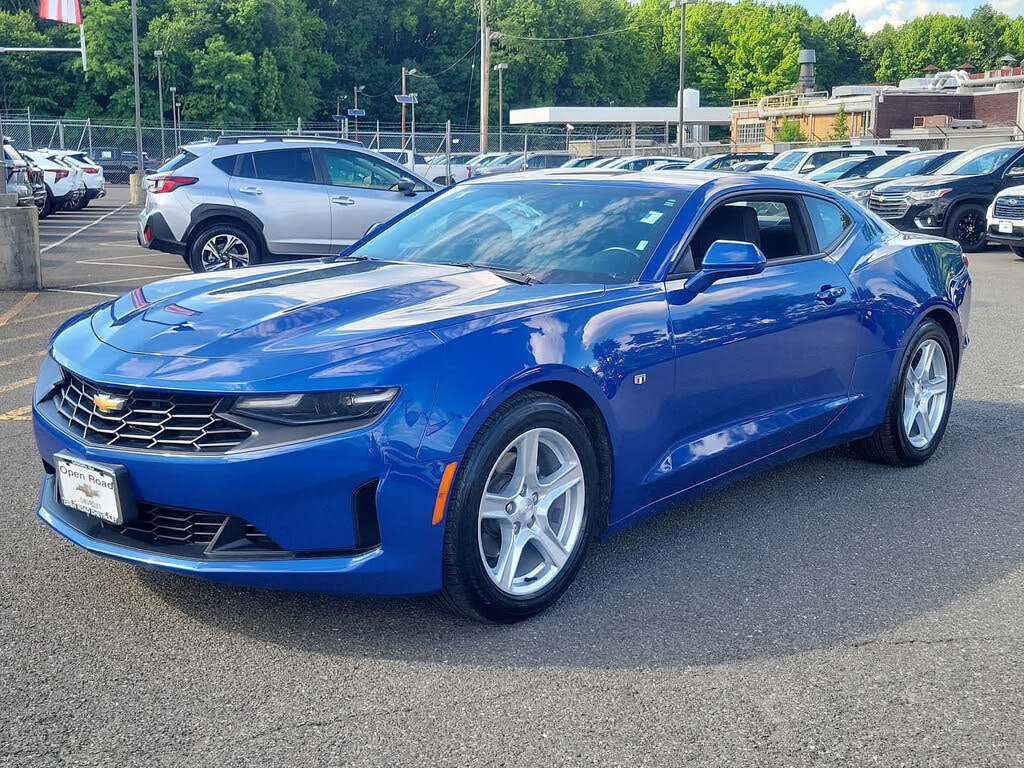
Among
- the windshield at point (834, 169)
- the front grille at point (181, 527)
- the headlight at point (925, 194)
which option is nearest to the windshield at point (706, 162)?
the windshield at point (834, 169)

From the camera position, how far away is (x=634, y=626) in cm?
370

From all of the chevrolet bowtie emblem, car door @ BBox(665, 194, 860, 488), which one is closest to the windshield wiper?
car door @ BBox(665, 194, 860, 488)

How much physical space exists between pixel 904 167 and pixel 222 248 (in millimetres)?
13677

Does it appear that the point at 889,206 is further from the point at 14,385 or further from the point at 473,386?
the point at 473,386

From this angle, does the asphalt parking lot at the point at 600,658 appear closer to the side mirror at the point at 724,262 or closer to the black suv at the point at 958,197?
the side mirror at the point at 724,262

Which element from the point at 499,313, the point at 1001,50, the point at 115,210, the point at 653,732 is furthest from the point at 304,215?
the point at 1001,50

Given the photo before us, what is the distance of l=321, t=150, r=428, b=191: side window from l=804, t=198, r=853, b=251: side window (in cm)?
854

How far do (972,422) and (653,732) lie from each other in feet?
14.5

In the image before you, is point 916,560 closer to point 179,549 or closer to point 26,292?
point 179,549

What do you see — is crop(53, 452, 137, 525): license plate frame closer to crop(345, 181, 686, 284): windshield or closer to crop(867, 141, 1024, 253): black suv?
crop(345, 181, 686, 284): windshield

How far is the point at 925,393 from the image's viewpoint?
228 inches

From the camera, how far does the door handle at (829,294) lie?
4.96 metres

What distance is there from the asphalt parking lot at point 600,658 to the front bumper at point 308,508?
0.91 feet

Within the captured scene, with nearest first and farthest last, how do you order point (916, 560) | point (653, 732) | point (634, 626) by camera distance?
1. point (653, 732)
2. point (634, 626)
3. point (916, 560)
